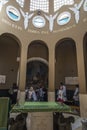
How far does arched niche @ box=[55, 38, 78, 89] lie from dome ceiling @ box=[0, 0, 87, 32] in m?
2.15

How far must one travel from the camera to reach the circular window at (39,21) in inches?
430

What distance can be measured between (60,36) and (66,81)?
394 cm

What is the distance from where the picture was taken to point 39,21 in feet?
36.4

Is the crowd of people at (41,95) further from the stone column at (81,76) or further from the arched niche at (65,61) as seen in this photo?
the arched niche at (65,61)

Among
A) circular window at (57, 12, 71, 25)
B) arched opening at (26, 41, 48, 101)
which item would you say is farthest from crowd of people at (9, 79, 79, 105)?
circular window at (57, 12, 71, 25)

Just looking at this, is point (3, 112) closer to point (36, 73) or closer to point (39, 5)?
point (36, 73)

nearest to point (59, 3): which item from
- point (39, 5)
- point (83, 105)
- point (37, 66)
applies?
point (39, 5)

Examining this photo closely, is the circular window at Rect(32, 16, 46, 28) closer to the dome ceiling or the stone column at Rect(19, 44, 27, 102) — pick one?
the dome ceiling

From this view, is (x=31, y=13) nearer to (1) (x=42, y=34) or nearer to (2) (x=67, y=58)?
(1) (x=42, y=34)

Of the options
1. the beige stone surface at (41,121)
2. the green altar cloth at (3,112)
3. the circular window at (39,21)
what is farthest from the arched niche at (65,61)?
the green altar cloth at (3,112)

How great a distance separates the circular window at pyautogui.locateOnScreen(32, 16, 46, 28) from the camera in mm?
10930

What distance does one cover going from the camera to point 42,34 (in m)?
10.6

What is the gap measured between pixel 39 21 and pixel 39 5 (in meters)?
1.83

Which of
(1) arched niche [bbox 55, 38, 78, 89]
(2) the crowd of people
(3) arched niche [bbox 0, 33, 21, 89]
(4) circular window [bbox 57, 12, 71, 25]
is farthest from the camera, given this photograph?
(1) arched niche [bbox 55, 38, 78, 89]
